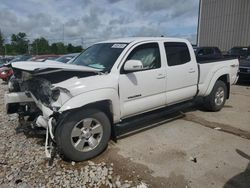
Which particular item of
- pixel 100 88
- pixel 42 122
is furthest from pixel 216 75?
pixel 42 122

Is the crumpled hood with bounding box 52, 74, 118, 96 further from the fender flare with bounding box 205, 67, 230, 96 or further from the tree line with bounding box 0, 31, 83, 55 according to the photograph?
the tree line with bounding box 0, 31, 83, 55

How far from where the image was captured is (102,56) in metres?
4.59

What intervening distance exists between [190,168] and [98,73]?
2.04 m

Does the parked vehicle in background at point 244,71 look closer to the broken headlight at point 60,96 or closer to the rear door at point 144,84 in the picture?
the rear door at point 144,84

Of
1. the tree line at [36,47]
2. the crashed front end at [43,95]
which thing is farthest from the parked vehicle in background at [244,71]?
the tree line at [36,47]

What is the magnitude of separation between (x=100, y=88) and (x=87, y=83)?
0.74ft

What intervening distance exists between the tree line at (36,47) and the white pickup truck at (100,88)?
47458 millimetres

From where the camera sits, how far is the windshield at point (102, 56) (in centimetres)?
429

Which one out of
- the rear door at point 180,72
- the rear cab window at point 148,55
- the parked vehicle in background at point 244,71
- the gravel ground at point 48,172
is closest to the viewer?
the gravel ground at point 48,172

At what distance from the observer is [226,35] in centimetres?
2712

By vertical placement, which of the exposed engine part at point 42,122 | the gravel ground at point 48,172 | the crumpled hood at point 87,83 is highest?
the crumpled hood at point 87,83

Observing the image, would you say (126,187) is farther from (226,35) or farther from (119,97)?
(226,35)

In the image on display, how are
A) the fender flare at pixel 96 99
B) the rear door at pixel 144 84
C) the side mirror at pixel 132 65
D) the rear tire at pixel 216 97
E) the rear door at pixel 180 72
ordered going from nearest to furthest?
the fender flare at pixel 96 99 < the side mirror at pixel 132 65 < the rear door at pixel 144 84 < the rear door at pixel 180 72 < the rear tire at pixel 216 97

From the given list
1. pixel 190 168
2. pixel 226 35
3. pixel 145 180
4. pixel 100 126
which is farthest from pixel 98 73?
pixel 226 35
